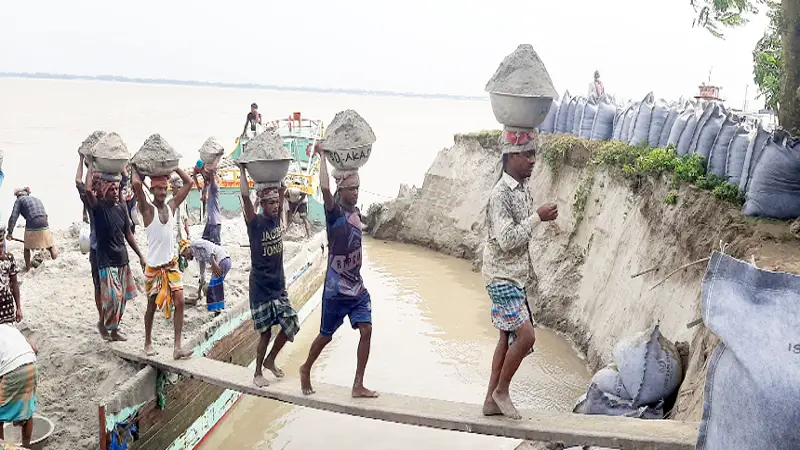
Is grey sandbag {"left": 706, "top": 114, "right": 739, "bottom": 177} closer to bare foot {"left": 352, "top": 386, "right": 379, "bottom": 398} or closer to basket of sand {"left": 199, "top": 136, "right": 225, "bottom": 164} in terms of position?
bare foot {"left": 352, "top": 386, "right": 379, "bottom": 398}

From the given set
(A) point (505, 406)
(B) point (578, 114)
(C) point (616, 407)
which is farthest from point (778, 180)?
(B) point (578, 114)

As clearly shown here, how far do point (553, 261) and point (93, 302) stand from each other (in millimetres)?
6645

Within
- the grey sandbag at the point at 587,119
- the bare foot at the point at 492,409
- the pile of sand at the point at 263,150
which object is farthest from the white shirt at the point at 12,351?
the grey sandbag at the point at 587,119

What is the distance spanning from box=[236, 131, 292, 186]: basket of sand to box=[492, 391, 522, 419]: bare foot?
7.30ft

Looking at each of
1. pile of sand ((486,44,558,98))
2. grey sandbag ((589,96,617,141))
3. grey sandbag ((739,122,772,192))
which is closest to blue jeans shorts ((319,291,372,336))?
pile of sand ((486,44,558,98))

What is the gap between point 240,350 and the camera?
22.7ft

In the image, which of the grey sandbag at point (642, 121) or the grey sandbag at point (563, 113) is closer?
the grey sandbag at point (642, 121)

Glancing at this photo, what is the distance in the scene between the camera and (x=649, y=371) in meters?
5.04

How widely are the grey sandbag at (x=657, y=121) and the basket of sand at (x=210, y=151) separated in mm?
5487

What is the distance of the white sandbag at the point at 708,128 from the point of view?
22.5ft

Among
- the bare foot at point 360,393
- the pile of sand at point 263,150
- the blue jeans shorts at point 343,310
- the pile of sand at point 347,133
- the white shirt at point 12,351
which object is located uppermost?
the pile of sand at point 347,133

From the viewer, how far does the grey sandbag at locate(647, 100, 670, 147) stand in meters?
8.35

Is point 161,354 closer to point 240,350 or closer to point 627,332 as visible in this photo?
point 240,350

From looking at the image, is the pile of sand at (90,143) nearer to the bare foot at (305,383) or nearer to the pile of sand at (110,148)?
the pile of sand at (110,148)
